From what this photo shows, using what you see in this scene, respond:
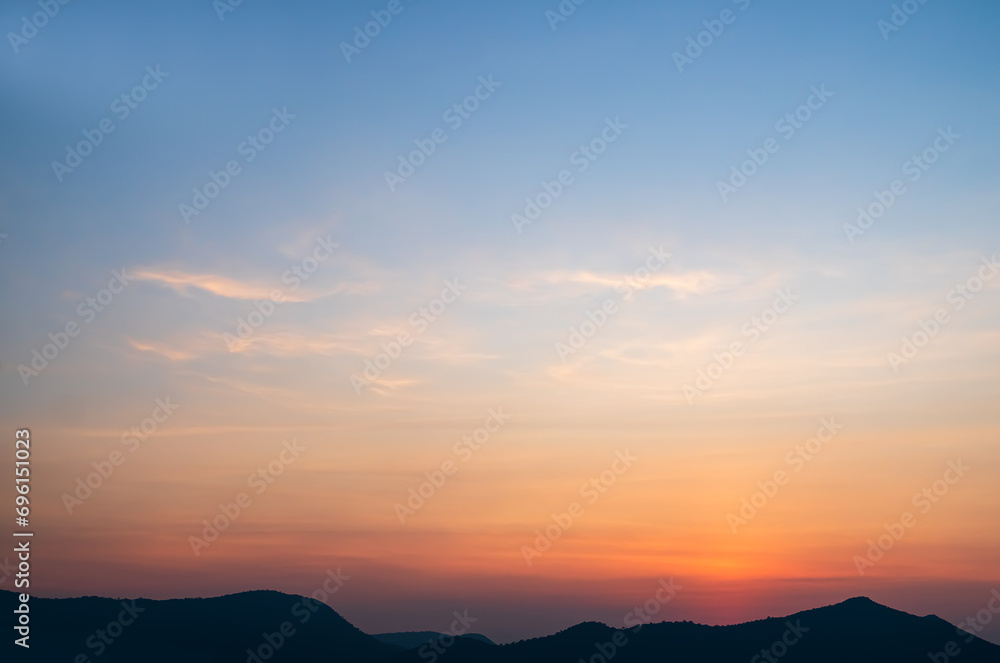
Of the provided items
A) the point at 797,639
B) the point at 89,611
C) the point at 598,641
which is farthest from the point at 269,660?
the point at 797,639

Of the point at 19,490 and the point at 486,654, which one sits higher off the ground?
the point at 19,490

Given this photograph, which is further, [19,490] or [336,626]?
[336,626]

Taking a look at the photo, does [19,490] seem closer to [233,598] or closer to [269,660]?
[269,660]

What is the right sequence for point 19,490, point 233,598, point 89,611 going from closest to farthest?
point 19,490
point 89,611
point 233,598

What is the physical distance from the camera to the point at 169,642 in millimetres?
137125

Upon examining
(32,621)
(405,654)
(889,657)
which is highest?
(32,621)

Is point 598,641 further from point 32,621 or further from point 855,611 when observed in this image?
point 32,621

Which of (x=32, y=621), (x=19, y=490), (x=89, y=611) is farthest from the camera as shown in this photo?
(x=89, y=611)

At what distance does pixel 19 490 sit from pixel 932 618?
145 meters

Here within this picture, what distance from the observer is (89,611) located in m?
136

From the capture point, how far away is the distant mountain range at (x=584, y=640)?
424 ft

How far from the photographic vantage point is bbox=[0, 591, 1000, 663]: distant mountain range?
129250 mm

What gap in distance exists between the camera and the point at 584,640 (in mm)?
141125

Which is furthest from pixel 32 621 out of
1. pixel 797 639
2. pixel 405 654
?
pixel 797 639
